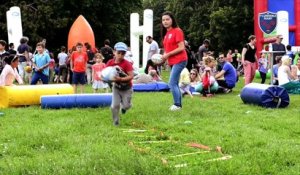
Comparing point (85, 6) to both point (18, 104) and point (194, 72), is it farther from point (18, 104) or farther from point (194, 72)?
point (18, 104)

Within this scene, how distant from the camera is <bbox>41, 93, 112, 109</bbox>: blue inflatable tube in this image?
10.4 metres

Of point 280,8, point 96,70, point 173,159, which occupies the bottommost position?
point 173,159

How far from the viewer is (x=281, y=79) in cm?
→ 1335

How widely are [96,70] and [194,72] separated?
3098 mm

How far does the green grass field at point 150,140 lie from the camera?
5.02 m

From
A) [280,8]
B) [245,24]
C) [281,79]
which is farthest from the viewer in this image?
[245,24]

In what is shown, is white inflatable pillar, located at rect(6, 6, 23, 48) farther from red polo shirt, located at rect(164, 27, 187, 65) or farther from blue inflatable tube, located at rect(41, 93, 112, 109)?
red polo shirt, located at rect(164, 27, 187, 65)

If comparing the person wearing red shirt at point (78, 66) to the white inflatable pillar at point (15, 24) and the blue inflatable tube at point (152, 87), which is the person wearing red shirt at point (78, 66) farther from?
A: the white inflatable pillar at point (15, 24)

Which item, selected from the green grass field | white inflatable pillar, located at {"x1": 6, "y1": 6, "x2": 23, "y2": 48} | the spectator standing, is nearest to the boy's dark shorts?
the green grass field

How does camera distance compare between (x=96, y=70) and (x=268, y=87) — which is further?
(x=96, y=70)

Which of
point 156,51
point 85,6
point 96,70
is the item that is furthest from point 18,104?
point 85,6

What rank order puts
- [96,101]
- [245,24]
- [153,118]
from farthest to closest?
[245,24]
[96,101]
[153,118]

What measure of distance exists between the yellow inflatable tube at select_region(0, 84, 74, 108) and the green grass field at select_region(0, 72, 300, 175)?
660 mm

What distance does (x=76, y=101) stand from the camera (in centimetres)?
1038
